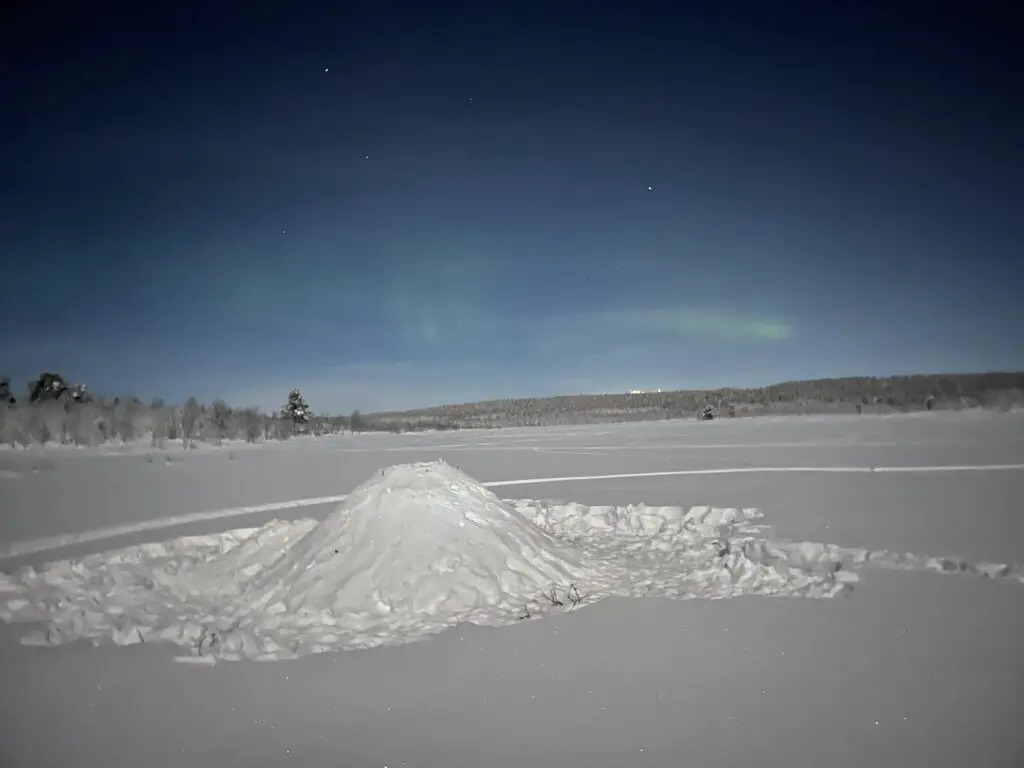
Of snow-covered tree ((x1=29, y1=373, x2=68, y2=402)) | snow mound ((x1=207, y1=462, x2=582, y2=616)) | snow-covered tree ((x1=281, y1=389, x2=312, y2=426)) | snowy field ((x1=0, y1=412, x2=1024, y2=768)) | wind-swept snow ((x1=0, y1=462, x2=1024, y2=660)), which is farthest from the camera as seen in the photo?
snow-covered tree ((x1=281, y1=389, x2=312, y2=426))

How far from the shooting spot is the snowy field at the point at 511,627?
229 centimetres

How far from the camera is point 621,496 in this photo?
26.7 feet

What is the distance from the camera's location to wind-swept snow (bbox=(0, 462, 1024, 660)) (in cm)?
370

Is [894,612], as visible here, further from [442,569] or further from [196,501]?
[196,501]

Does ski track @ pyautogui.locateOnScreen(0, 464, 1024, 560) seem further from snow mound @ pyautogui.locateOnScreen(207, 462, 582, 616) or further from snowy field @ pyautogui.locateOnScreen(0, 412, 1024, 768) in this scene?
snow mound @ pyautogui.locateOnScreen(207, 462, 582, 616)

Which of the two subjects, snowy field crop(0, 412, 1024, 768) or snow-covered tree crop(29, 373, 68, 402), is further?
snow-covered tree crop(29, 373, 68, 402)

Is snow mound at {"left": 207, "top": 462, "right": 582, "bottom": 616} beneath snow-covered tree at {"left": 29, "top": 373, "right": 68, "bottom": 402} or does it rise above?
beneath

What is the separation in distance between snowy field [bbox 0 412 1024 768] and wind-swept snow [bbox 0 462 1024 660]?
0.02 meters

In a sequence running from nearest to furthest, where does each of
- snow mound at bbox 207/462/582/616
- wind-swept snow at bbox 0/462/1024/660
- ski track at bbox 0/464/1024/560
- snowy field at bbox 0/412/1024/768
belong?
snowy field at bbox 0/412/1024/768
wind-swept snow at bbox 0/462/1024/660
snow mound at bbox 207/462/582/616
ski track at bbox 0/464/1024/560

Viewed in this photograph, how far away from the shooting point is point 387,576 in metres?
4.21

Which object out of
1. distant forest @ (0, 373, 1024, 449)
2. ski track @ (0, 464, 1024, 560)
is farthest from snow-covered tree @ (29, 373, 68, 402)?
ski track @ (0, 464, 1024, 560)

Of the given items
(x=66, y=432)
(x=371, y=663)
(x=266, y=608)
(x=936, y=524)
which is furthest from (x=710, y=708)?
(x=66, y=432)

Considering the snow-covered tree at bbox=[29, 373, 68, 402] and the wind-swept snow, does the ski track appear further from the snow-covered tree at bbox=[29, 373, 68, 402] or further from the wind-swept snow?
the snow-covered tree at bbox=[29, 373, 68, 402]

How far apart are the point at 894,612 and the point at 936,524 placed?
2935 millimetres
